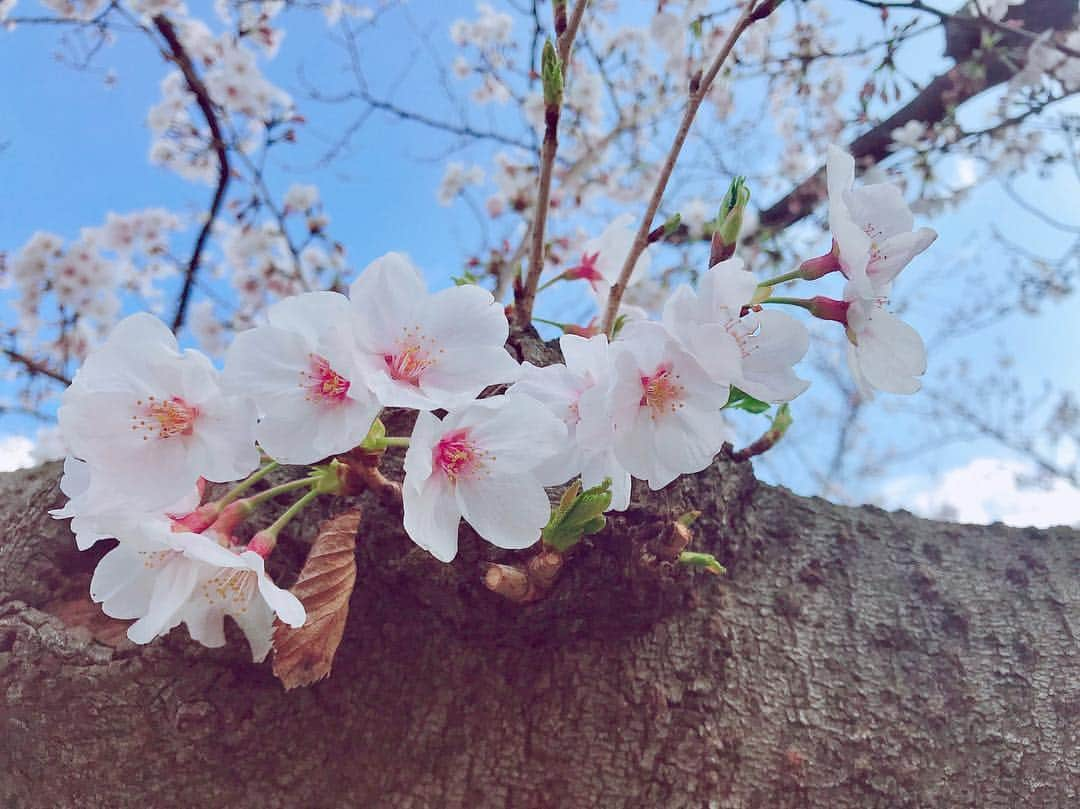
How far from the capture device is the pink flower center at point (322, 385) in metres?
0.64

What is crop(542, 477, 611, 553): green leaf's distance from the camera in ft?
2.39

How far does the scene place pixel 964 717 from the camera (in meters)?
1.00

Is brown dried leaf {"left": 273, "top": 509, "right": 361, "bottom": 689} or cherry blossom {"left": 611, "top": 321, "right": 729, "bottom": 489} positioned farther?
brown dried leaf {"left": 273, "top": 509, "right": 361, "bottom": 689}

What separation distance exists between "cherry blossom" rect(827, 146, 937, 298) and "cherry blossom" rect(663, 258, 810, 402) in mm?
100

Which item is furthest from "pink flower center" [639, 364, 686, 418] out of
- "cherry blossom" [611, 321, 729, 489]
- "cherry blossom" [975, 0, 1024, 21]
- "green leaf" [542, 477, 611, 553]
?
"cherry blossom" [975, 0, 1024, 21]

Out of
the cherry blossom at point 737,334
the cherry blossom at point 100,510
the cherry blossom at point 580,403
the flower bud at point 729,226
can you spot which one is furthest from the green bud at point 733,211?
the cherry blossom at point 100,510

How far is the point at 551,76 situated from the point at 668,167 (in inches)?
7.6

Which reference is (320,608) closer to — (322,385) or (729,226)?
(322,385)

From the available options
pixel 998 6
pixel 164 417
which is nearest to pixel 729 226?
Answer: pixel 164 417

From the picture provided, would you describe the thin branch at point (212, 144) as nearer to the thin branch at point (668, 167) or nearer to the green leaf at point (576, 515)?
the thin branch at point (668, 167)

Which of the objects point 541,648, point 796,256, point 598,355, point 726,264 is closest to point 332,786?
point 541,648

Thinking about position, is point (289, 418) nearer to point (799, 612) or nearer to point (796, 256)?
point (799, 612)

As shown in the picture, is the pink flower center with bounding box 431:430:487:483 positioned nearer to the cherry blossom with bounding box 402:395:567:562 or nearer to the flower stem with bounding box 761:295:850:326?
the cherry blossom with bounding box 402:395:567:562

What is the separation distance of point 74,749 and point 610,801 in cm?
68
